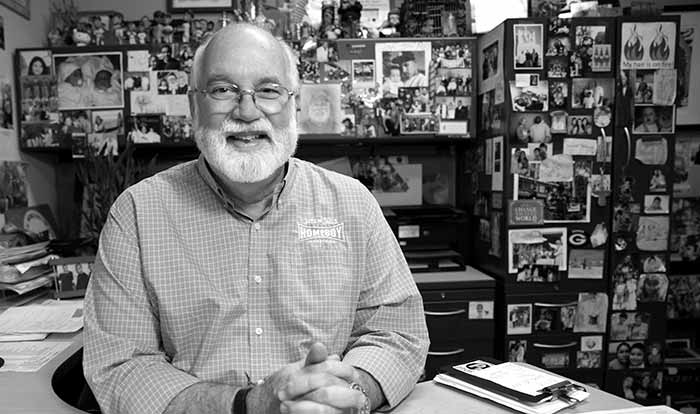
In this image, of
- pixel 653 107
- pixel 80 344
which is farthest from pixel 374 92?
pixel 80 344

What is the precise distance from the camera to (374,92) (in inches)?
98.6

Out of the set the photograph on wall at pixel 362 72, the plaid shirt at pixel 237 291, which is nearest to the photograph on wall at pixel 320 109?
the photograph on wall at pixel 362 72

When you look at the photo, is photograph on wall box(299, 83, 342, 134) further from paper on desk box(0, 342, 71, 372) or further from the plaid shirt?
paper on desk box(0, 342, 71, 372)

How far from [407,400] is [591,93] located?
1735mm

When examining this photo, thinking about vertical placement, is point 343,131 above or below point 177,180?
above

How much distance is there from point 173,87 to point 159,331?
5.30 ft

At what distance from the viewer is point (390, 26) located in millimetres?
2586

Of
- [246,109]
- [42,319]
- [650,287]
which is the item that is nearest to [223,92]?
[246,109]

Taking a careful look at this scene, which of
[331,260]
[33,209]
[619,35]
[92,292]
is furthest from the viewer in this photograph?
[33,209]

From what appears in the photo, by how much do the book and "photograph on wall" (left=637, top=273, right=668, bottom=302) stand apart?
1437 mm

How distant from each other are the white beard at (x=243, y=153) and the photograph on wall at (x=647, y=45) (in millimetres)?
1724

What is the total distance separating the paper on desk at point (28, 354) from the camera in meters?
1.34

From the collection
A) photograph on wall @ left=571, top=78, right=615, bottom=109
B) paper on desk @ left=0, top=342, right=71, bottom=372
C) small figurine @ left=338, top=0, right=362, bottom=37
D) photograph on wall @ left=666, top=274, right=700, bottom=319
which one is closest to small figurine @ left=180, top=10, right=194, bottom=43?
small figurine @ left=338, top=0, right=362, bottom=37

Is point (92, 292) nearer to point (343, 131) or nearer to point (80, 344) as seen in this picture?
point (80, 344)
